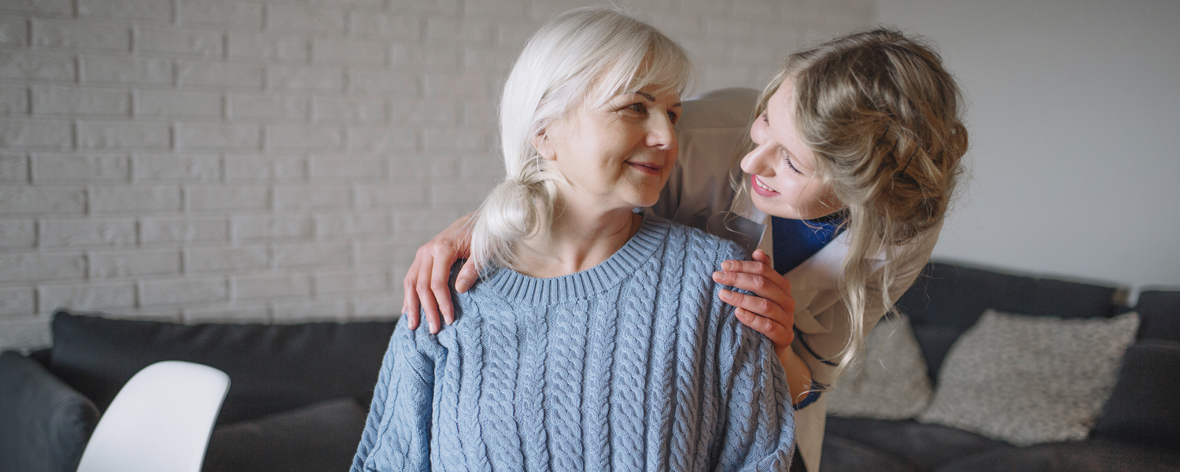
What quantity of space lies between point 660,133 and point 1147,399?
6.12 ft

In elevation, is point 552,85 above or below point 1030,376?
above

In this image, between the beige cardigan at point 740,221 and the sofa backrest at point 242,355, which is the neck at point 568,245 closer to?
the beige cardigan at point 740,221

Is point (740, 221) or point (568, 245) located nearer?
point (568, 245)

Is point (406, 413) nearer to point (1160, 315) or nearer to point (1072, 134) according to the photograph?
point (1160, 315)

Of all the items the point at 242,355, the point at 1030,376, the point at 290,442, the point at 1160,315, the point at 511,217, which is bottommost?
the point at 290,442

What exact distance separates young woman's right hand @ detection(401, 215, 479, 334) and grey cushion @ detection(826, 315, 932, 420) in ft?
5.91

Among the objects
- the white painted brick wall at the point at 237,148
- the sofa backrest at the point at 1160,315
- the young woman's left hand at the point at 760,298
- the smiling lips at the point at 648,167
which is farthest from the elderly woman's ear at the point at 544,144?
the sofa backrest at the point at 1160,315

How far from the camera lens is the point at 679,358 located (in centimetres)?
90

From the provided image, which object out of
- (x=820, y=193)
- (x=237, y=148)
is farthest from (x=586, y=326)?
(x=237, y=148)

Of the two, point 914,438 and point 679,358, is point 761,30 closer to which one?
point 914,438

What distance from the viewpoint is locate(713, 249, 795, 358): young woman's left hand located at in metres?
0.92

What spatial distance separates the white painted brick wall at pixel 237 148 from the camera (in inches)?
75.1

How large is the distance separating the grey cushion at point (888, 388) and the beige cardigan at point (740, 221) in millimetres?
1190

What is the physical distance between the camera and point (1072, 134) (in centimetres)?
244
